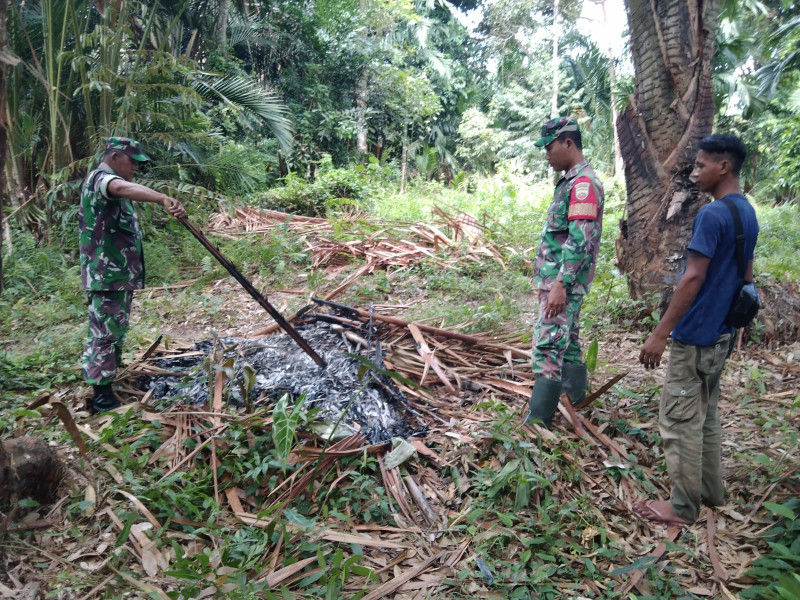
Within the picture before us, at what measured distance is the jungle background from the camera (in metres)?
2.29

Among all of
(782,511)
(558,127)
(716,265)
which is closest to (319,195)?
(558,127)

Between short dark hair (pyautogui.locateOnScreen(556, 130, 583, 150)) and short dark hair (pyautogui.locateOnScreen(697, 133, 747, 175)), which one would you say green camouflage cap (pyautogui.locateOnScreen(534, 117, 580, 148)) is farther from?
short dark hair (pyautogui.locateOnScreen(697, 133, 747, 175))

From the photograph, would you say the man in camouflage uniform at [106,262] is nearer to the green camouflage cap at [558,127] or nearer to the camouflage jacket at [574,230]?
the green camouflage cap at [558,127]

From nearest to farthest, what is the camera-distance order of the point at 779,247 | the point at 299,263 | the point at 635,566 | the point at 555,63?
the point at 635,566, the point at 299,263, the point at 779,247, the point at 555,63

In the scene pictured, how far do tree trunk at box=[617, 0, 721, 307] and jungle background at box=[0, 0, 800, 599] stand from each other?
0.09 metres

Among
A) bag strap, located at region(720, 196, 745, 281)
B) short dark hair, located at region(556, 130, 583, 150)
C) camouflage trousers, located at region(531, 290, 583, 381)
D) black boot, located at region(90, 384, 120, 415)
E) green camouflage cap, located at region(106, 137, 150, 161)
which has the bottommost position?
black boot, located at region(90, 384, 120, 415)

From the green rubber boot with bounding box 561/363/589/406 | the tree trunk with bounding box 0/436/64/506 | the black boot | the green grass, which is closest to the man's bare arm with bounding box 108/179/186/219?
the black boot

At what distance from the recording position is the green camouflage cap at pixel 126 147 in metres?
3.39

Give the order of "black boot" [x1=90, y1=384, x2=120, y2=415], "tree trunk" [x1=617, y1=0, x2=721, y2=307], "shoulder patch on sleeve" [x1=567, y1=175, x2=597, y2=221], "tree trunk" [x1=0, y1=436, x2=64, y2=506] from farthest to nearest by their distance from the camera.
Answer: "tree trunk" [x1=617, y1=0, x2=721, y2=307]
"black boot" [x1=90, y1=384, x2=120, y2=415]
"shoulder patch on sleeve" [x1=567, y1=175, x2=597, y2=221]
"tree trunk" [x1=0, y1=436, x2=64, y2=506]

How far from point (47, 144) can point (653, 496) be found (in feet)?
27.5

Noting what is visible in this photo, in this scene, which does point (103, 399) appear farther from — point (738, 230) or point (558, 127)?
point (738, 230)

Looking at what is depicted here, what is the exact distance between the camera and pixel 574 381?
3.49m

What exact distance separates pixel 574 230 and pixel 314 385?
1931 mm

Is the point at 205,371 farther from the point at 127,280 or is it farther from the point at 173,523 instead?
the point at 173,523
